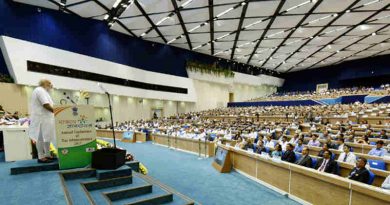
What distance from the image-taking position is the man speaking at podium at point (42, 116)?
3.31m

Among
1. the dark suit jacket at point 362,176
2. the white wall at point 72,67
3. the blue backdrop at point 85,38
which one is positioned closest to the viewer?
the dark suit jacket at point 362,176

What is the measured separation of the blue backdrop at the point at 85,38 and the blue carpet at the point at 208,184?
444 inches

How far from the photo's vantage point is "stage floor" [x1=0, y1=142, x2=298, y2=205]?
275cm

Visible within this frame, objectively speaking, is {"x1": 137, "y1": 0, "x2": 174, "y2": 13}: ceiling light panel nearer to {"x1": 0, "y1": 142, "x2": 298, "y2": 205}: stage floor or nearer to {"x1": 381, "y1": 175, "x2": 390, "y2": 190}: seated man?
{"x1": 0, "y1": 142, "x2": 298, "y2": 205}: stage floor

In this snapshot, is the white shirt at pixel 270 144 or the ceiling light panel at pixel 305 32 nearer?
the white shirt at pixel 270 144

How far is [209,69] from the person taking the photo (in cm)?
2606

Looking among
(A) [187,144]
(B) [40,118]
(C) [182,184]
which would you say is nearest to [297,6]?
(A) [187,144]

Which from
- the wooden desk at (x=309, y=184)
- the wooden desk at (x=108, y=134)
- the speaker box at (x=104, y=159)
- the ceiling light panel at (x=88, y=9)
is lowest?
the wooden desk at (x=108, y=134)

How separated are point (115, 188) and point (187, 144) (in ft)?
23.3

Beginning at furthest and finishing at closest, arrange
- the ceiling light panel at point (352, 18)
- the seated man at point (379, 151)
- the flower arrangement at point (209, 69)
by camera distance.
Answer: the flower arrangement at point (209, 69) < the ceiling light panel at point (352, 18) < the seated man at point (379, 151)

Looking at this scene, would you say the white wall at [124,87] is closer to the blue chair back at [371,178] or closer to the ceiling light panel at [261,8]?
the ceiling light panel at [261,8]

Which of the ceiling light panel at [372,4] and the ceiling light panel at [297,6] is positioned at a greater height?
the ceiling light panel at [297,6]

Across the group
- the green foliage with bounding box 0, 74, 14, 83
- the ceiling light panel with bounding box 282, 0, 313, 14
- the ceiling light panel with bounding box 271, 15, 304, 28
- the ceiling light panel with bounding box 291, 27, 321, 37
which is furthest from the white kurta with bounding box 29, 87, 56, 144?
the ceiling light panel with bounding box 291, 27, 321, 37

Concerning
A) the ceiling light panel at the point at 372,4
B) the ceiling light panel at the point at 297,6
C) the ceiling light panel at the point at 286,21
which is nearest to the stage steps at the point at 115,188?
the ceiling light panel at the point at 297,6
